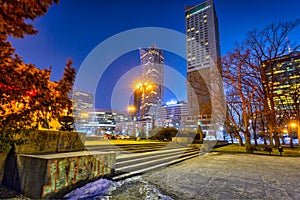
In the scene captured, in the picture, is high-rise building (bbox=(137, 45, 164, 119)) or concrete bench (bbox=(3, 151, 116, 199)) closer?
concrete bench (bbox=(3, 151, 116, 199))

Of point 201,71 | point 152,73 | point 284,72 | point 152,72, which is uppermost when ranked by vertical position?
point 152,72

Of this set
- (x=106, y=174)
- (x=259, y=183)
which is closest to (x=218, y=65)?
(x=259, y=183)

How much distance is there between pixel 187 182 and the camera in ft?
14.9

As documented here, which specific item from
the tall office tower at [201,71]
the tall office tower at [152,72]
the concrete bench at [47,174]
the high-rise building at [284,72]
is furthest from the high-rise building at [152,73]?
the concrete bench at [47,174]

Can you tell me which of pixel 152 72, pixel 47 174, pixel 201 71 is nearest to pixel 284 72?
pixel 201 71

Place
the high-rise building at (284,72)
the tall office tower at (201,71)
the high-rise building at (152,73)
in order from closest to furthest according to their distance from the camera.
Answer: the tall office tower at (201,71) → the high-rise building at (284,72) → the high-rise building at (152,73)

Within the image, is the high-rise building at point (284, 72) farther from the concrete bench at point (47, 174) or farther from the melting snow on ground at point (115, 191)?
the concrete bench at point (47, 174)

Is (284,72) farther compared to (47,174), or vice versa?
(284,72)

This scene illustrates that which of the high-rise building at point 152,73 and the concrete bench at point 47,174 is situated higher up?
the high-rise building at point 152,73

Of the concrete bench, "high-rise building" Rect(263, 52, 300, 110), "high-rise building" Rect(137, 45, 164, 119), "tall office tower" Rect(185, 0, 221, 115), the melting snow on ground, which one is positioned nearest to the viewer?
the concrete bench

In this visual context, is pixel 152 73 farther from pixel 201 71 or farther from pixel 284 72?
pixel 284 72

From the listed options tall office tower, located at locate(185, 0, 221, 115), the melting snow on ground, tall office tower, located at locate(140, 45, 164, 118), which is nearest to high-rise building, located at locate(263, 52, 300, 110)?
tall office tower, located at locate(185, 0, 221, 115)

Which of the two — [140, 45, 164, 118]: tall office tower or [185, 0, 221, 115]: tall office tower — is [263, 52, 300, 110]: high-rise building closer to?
[185, 0, 221, 115]: tall office tower

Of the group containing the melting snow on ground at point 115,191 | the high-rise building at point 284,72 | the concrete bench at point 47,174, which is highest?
the high-rise building at point 284,72
